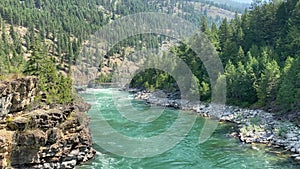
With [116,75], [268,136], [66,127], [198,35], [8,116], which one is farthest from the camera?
[116,75]

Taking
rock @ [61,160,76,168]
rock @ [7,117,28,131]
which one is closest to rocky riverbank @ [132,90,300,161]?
rock @ [61,160,76,168]

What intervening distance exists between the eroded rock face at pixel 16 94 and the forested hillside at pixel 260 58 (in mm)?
37829

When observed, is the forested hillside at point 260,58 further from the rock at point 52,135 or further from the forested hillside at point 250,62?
the rock at point 52,135

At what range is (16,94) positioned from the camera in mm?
30219

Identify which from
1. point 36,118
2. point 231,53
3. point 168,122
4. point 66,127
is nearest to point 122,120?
point 168,122

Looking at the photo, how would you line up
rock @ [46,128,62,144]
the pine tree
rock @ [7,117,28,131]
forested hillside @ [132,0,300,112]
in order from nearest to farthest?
rock @ [7,117,28,131], rock @ [46,128,62,144], forested hillside @ [132,0,300,112], the pine tree

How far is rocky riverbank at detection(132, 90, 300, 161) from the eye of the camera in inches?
1576

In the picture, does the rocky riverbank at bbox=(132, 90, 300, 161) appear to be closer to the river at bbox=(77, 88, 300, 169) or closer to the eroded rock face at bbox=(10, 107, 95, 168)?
the river at bbox=(77, 88, 300, 169)

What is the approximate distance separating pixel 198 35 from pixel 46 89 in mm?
51563

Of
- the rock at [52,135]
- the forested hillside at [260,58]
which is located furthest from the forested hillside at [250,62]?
the rock at [52,135]

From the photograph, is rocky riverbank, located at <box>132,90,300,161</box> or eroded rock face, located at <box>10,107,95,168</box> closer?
eroded rock face, located at <box>10,107,95,168</box>

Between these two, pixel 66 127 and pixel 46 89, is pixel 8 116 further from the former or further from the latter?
pixel 46 89

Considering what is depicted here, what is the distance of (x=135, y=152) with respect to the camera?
3850 cm

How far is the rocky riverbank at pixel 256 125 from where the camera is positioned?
40031mm
